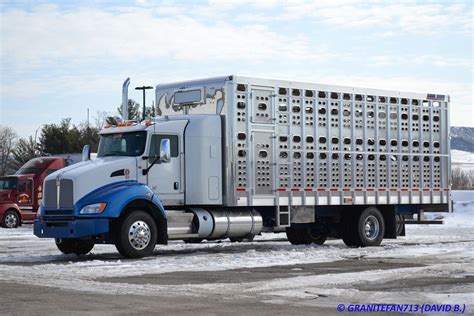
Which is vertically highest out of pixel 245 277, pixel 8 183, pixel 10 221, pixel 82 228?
pixel 8 183

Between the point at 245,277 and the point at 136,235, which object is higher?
the point at 136,235

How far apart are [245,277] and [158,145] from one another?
5694 mm

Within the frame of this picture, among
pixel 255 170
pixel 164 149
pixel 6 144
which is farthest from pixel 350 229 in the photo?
pixel 6 144

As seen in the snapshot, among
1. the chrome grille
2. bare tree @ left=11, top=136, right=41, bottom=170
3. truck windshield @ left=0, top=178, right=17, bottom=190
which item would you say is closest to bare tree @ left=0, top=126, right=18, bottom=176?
bare tree @ left=11, top=136, right=41, bottom=170

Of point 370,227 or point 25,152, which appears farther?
point 25,152

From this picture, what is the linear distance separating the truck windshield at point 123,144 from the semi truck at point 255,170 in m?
0.03

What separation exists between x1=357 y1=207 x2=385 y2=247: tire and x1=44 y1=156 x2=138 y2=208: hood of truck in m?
6.25

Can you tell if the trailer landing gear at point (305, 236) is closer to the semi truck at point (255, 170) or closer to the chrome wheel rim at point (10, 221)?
the semi truck at point (255, 170)

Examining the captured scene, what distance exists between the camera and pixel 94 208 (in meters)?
18.5

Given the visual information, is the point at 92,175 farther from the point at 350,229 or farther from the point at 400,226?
the point at 400,226

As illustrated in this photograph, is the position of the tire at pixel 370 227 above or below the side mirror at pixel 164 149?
below

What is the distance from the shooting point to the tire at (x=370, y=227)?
74.2ft

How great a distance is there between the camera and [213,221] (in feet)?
66.4

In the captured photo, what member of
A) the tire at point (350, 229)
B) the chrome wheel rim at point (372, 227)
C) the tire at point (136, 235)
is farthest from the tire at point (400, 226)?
the tire at point (136, 235)
